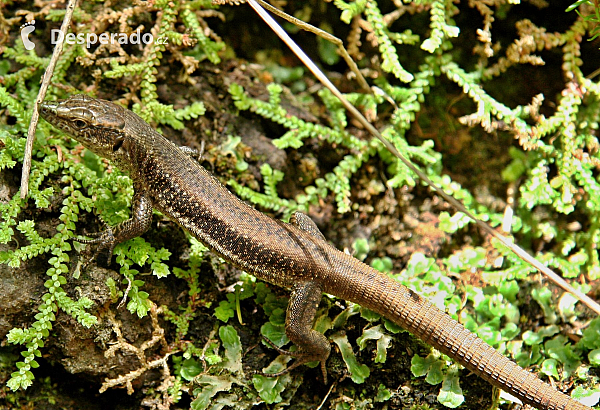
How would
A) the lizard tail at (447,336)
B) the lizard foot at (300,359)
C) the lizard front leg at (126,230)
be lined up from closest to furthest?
the lizard tail at (447,336) < the lizard front leg at (126,230) < the lizard foot at (300,359)

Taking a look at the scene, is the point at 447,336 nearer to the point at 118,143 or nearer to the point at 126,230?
the point at 126,230

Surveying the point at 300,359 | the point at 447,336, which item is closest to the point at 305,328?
the point at 300,359

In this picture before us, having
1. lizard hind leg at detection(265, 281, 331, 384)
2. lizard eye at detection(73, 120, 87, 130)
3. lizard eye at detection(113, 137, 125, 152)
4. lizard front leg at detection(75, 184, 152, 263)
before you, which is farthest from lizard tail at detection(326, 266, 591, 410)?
lizard eye at detection(73, 120, 87, 130)

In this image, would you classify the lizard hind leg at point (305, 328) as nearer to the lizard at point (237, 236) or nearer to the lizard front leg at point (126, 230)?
the lizard at point (237, 236)

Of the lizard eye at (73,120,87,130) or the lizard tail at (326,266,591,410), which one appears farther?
the lizard eye at (73,120,87,130)

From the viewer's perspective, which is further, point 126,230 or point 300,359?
point 300,359

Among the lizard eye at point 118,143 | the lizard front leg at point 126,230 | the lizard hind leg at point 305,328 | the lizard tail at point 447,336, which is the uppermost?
the lizard eye at point 118,143

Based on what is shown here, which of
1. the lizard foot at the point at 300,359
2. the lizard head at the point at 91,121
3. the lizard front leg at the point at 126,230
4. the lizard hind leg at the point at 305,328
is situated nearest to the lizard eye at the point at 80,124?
the lizard head at the point at 91,121

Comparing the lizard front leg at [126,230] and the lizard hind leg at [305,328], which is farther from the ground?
the lizard front leg at [126,230]

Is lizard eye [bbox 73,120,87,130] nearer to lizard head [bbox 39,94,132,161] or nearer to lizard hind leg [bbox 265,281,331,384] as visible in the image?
lizard head [bbox 39,94,132,161]
